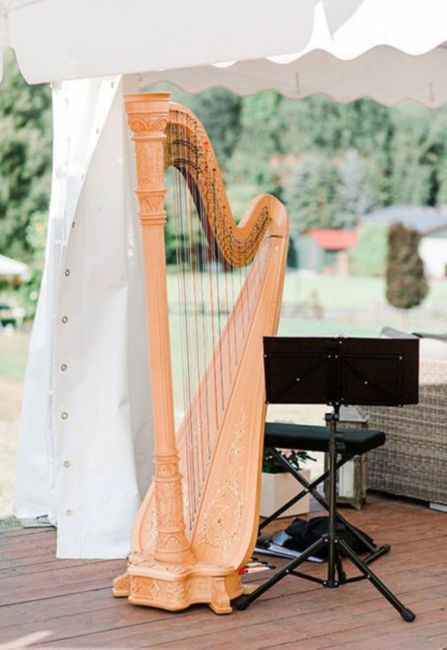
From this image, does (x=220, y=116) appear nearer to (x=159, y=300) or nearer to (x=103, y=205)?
(x=103, y=205)

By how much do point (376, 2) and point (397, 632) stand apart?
2.10 m

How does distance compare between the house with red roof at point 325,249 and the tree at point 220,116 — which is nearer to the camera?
the house with red roof at point 325,249

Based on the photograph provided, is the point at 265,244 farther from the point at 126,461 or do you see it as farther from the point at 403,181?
the point at 403,181

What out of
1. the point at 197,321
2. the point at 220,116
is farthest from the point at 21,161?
the point at 197,321

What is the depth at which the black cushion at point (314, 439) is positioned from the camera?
453 centimetres

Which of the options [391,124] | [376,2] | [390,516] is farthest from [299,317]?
[376,2]

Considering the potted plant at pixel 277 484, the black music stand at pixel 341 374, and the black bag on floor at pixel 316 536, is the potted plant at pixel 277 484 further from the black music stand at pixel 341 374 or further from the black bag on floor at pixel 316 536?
the black music stand at pixel 341 374

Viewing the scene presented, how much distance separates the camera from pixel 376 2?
3.86m

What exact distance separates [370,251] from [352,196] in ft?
8.26

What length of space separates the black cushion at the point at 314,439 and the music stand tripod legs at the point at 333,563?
15cm

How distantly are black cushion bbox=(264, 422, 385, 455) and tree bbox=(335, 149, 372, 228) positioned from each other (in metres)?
23.6

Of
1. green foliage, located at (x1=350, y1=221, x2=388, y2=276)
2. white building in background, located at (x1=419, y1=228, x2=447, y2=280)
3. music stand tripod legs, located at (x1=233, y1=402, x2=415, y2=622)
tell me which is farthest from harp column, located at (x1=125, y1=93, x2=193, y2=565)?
white building in background, located at (x1=419, y1=228, x2=447, y2=280)

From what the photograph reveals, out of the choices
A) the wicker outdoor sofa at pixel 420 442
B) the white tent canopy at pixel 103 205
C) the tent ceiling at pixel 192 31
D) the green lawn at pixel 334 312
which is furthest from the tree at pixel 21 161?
the tent ceiling at pixel 192 31

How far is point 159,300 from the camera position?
375 centimetres
